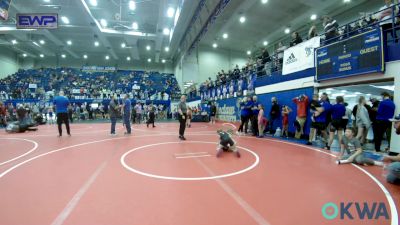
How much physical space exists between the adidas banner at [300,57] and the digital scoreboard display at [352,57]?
1.65 ft

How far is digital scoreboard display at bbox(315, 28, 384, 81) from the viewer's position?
23.7 feet

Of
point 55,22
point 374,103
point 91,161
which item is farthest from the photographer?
point 55,22

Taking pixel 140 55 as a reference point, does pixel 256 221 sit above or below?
below

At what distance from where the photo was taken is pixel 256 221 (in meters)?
2.85

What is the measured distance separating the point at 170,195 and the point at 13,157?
5.41m

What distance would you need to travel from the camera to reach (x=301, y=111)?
988 cm

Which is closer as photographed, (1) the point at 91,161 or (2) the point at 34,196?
(2) the point at 34,196

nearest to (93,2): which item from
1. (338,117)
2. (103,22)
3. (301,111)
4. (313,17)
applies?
(103,22)

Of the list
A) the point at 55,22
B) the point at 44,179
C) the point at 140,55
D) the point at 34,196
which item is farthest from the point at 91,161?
the point at 140,55

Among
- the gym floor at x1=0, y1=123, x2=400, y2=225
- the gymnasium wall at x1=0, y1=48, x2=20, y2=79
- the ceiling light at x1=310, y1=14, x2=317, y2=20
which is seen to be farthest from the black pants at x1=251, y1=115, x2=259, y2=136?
the gymnasium wall at x1=0, y1=48, x2=20, y2=79

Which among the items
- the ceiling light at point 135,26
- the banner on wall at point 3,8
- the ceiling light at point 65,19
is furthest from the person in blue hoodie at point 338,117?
the ceiling light at point 65,19

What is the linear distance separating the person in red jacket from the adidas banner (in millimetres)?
1506

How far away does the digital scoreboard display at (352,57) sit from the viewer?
721 cm

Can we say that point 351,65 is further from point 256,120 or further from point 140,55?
point 140,55
